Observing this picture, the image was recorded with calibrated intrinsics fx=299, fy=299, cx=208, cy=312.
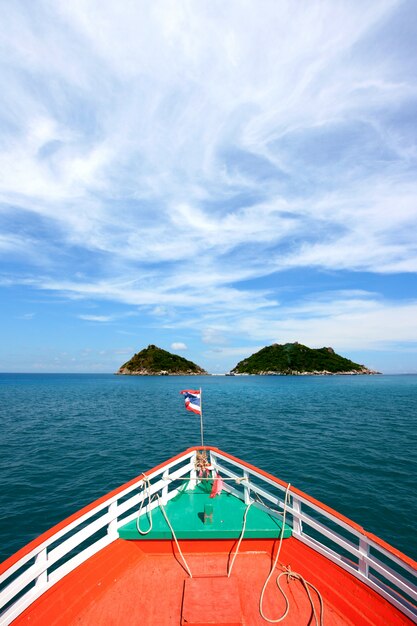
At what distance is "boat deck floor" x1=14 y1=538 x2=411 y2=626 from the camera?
4824 mm

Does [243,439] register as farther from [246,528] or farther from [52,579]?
[52,579]

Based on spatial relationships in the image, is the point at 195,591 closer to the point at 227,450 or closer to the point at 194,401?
the point at 194,401

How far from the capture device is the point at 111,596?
5312 mm

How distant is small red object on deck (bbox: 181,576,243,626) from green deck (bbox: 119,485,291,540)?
37.8 inches

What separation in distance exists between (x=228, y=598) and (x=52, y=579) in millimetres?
3238

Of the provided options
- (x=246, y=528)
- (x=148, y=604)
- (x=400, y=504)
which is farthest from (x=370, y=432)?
(x=148, y=604)

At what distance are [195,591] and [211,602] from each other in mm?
350

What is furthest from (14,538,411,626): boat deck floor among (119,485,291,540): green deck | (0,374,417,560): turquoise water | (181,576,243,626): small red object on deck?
(0,374,417,560): turquoise water

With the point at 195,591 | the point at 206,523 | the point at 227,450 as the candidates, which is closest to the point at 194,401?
the point at 206,523

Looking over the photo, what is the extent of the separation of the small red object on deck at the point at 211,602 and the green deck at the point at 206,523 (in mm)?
959

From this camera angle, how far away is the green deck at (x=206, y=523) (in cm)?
650

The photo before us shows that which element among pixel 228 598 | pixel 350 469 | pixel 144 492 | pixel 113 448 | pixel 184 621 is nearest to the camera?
pixel 184 621

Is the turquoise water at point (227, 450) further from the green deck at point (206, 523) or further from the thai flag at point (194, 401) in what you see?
the thai flag at point (194, 401)

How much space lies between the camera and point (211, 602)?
5035mm
